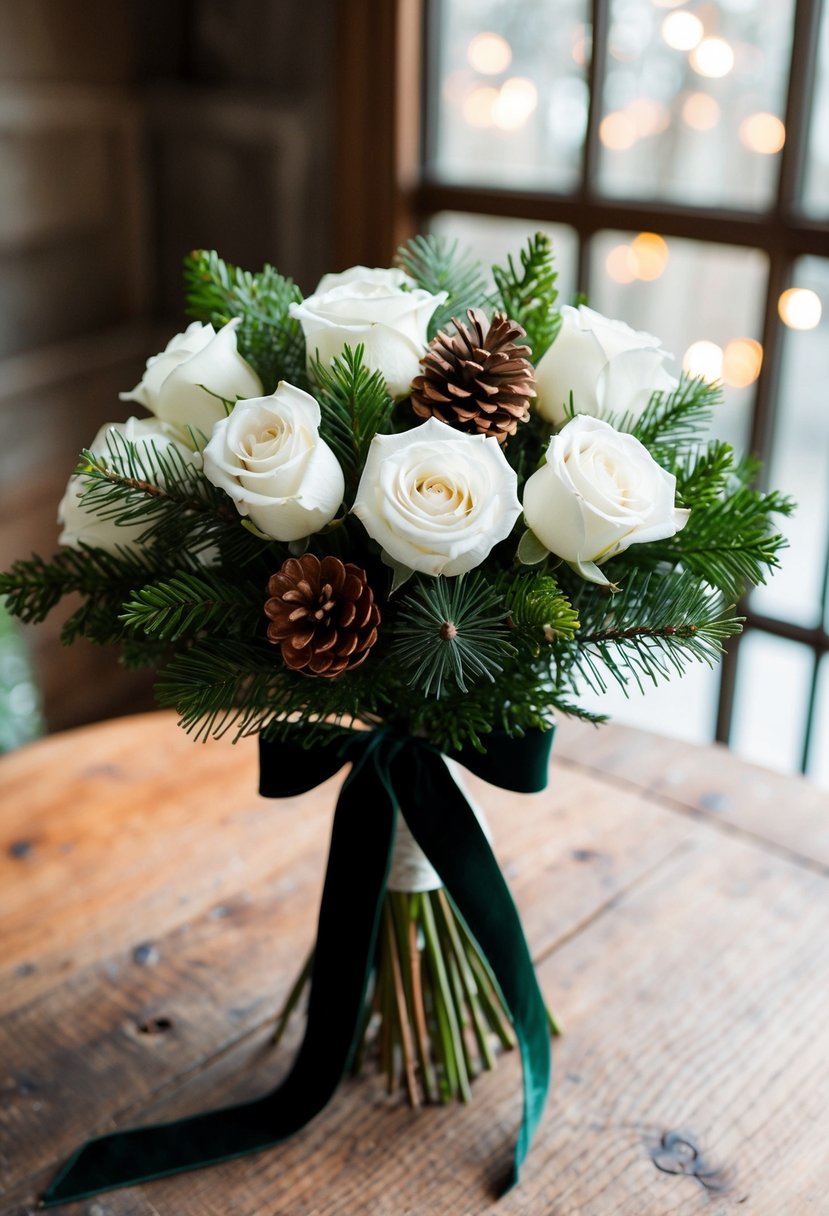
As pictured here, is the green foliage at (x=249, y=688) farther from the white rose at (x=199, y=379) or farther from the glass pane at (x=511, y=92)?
the glass pane at (x=511, y=92)

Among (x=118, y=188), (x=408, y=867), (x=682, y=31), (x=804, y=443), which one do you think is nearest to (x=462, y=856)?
(x=408, y=867)

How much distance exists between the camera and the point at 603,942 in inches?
43.8

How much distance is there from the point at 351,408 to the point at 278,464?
7cm

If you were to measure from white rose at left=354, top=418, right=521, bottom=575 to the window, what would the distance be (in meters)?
1.07

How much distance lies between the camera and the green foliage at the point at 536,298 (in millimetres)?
874

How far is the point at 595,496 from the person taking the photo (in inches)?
28.4

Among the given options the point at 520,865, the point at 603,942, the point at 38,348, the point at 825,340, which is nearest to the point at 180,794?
the point at 520,865

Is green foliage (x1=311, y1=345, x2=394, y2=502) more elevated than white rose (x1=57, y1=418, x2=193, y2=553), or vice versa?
green foliage (x1=311, y1=345, x2=394, y2=502)

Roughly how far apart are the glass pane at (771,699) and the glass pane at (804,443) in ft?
0.21

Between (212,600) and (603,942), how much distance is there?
1.83 ft

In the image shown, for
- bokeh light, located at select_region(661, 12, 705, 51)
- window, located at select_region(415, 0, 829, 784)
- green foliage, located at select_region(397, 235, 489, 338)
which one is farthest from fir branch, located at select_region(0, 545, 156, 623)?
bokeh light, located at select_region(661, 12, 705, 51)

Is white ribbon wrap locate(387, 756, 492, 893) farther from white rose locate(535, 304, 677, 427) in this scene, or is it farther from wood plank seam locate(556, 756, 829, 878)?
wood plank seam locate(556, 756, 829, 878)

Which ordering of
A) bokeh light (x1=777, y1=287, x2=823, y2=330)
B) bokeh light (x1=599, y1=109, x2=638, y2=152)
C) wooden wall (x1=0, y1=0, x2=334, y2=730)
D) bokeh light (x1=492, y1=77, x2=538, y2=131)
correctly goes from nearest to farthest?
bokeh light (x1=777, y1=287, x2=823, y2=330) → bokeh light (x1=599, y1=109, x2=638, y2=152) → bokeh light (x1=492, y1=77, x2=538, y2=131) → wooden wall (x1=0, y1=0, x2=334, y2=730)

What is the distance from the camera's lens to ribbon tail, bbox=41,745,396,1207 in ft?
2.88
